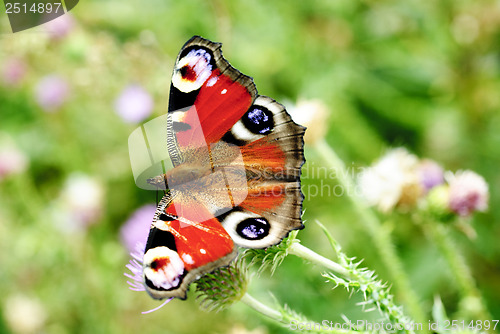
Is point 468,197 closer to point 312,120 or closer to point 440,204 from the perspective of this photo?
point 440,204

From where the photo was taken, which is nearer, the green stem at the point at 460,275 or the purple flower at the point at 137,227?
the green stem at the point at 460,275

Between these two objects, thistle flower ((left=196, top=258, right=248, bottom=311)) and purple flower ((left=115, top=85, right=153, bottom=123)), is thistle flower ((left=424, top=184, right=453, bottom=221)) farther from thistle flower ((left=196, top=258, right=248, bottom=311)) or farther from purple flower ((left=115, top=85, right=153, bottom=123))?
purple flower ((left=115, top=85, right=153, bottom=123))

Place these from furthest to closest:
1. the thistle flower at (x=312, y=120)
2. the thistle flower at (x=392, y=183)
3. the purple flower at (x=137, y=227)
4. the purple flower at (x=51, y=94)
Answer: the purple flower at (x=51, y=94) < the purple flower at (x=137, y=227) < the thistle flower at (x=312, y=120) < the thistle flower at (x=392, y=183)

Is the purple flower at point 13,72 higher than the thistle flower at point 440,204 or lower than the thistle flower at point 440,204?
higher

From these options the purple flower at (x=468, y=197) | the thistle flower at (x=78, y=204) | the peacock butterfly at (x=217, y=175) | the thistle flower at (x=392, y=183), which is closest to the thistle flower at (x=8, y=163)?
the thistle flower at (x=78, y=204)

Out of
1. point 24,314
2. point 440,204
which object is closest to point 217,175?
point 440,204

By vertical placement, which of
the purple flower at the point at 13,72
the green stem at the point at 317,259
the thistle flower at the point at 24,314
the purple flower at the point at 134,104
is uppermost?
the purple flower at the point at 13,72

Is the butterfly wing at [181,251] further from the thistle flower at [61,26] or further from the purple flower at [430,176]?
the thistle flower at [61,26]
